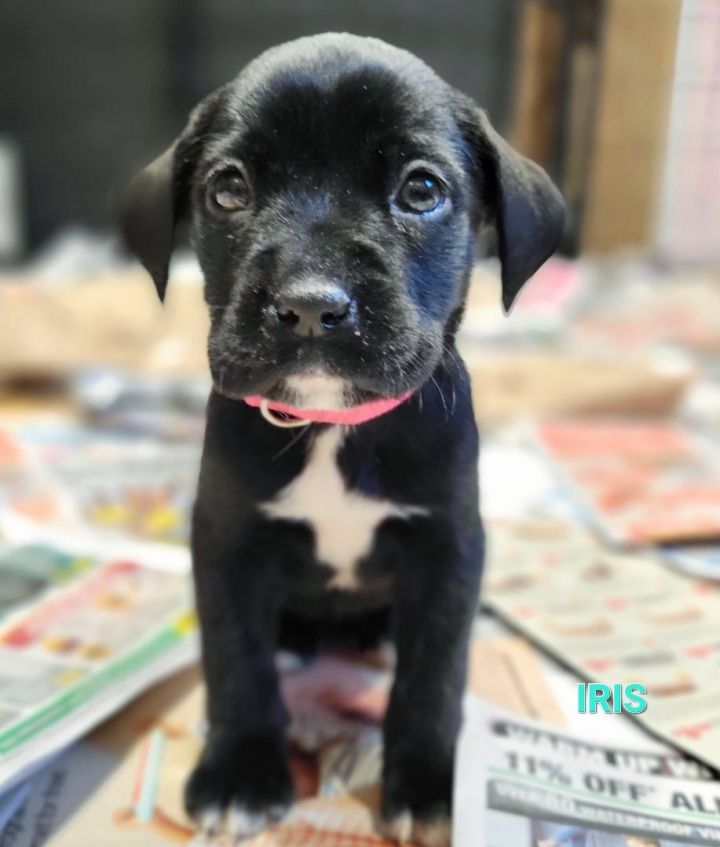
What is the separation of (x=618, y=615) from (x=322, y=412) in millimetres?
612

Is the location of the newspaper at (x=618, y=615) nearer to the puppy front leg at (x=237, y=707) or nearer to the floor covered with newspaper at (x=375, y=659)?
the floor covered with newspaper at (x=375, y=659)

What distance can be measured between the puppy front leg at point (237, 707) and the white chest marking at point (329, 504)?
7cm

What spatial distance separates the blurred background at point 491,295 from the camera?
1469mm

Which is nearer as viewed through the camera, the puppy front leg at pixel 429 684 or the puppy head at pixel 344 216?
the puppy head at pixel 344 216

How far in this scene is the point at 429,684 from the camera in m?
0.79

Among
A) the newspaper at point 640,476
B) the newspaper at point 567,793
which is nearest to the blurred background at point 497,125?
the newspaper at point 640,476

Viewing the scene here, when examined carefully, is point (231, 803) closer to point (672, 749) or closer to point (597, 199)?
point (672, 749)

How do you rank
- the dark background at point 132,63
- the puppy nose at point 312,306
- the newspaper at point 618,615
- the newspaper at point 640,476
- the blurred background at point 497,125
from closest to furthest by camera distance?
the puppy nose at point 312,306 < the newspaper at point 618,615 < the newspaper at point 640,476 < the blurred background at point 497,125 < the dark background at point 132,63

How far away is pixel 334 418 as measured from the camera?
709 mm

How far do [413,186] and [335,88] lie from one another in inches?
3.4

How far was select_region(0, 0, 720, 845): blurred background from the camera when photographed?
147 cm

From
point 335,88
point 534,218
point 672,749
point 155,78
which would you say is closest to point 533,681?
point 672,749

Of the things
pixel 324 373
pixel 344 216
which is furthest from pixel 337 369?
pixel 344 216

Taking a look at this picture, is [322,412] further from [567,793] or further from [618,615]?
[618,615]
